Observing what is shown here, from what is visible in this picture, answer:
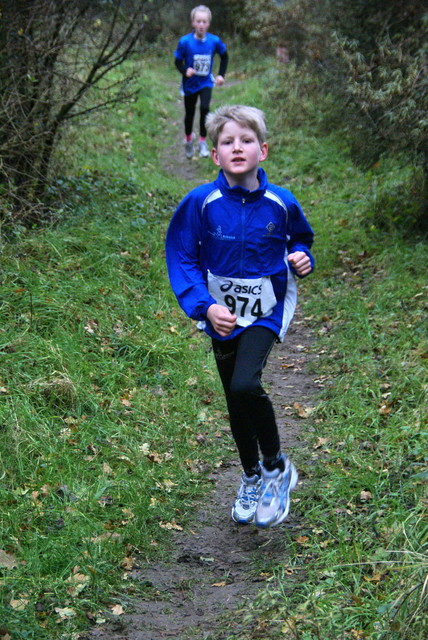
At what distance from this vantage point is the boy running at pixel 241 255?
3600 mm

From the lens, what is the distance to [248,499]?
13.5ft

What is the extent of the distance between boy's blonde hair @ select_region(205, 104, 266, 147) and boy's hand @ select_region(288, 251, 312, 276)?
0.63m

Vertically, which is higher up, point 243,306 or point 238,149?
→ point 238,149

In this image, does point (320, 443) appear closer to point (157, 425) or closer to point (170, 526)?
point (157, 425)

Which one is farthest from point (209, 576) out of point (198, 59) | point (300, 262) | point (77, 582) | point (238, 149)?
point (198, 59)

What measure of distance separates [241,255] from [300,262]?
0.30 meters

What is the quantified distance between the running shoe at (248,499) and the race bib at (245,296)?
0.98 meters

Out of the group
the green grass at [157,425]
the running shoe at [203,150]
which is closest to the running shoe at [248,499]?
the green grass at [157,425]

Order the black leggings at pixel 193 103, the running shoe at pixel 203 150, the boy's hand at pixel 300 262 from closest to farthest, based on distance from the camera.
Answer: the boy's hand at pixel 300 262 → the black leggings at pixel 193 103 → the running shoe at pixel 203 150

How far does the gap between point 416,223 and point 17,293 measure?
4.42 metres

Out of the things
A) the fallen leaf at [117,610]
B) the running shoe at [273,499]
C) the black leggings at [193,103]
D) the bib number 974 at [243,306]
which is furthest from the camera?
the black leggings at [193,103]

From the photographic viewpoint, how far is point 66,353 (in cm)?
532

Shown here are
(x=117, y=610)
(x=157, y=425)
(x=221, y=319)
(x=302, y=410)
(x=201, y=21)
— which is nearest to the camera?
(x=117, y=610)

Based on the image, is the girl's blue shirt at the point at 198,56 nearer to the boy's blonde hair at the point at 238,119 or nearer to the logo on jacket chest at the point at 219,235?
the boy's blonde hair at the point at 238,119
